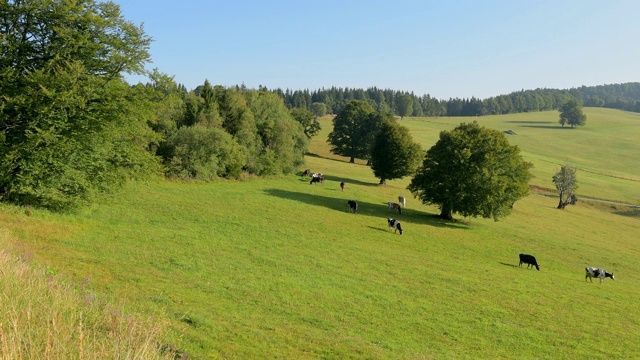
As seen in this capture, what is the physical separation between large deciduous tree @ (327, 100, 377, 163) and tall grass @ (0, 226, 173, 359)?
277ft

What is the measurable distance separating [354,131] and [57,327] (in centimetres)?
9128

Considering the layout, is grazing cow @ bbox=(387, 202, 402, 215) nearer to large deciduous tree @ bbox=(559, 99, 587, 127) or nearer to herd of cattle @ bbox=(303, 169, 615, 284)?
herd of cattle @ bbox=(303, 169, 615, 284)

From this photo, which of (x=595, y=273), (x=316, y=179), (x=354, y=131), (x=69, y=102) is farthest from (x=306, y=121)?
(x=69, y=102)

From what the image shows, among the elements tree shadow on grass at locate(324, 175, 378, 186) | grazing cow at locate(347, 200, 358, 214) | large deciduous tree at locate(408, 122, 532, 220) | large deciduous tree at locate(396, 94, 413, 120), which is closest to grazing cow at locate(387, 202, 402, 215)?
large deciduous tree at locate(408, 122, 532, 220)

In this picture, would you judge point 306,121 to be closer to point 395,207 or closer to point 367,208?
point 367,208

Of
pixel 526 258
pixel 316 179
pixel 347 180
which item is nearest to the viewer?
pixel 526 258

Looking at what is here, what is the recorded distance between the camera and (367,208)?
46.0 m

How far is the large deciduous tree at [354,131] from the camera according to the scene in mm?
93312

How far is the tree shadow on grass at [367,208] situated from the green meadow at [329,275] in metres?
0.29

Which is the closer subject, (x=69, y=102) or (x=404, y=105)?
(x=69, y=102)

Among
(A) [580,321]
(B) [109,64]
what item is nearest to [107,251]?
(B) [109,64]

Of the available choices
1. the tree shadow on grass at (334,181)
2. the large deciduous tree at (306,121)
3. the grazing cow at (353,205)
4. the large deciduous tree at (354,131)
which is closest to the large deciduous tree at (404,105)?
the large deciduous tree at (306,121)

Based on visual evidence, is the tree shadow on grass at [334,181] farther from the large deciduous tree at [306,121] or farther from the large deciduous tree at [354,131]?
the large deciduous tree at [306,121]

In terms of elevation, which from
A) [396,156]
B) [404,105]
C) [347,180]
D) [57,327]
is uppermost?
[404,105]
